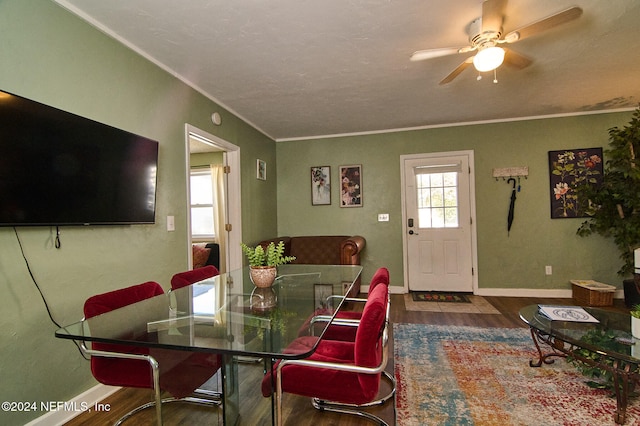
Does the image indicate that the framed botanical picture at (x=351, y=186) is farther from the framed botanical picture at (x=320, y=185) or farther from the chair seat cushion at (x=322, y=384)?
the chair seat cushion at (x=322, y=384)

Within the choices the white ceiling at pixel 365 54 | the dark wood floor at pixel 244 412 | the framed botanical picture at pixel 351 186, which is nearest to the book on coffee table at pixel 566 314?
the dark wood floor at pixel 244 412

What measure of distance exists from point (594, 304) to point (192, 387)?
14.9 feet

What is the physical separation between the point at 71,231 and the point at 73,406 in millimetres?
1056

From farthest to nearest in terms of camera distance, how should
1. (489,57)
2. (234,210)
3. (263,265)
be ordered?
1. (234,210)
2. (489,57)
3. (263,265)

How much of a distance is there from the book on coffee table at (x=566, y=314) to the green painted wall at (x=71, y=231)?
9.83 ft

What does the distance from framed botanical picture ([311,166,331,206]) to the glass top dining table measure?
2.87 metres

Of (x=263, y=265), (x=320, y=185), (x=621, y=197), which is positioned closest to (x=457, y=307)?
(x=621, y=197)

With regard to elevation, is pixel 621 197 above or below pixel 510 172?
below

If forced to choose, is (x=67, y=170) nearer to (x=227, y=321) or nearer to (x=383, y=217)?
(x=227, y=321)

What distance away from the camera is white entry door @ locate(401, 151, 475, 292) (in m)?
4.40

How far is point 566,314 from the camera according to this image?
2121mm

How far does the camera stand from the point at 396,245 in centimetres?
464

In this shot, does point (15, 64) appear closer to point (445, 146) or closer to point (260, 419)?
point (260, 419)

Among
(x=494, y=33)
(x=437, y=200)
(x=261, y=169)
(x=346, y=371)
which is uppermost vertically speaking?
(x=494, y=33)
